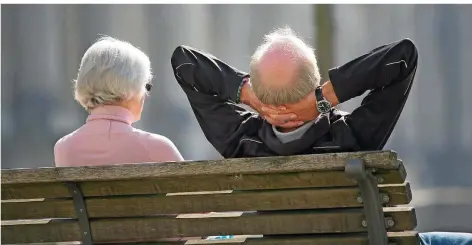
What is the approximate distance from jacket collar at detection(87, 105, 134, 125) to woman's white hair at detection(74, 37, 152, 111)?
0.07 ft

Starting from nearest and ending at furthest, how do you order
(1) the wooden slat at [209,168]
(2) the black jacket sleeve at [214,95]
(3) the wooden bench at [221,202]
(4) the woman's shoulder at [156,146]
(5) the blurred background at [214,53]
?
(1) the wooden slat at [209,168] → (3) the wooden bench at [221,202] → (2) the black jacket sleeve at [214,95] → (4) the woman's shoulder at [156,146] → (5) the blurred background at [214,53]

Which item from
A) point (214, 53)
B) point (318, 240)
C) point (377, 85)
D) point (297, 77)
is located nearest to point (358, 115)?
point (377, 85)

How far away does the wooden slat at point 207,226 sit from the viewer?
3.17m

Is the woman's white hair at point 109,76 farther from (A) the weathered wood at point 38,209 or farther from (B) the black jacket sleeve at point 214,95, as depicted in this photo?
(A) the weathered wood at point 38,209

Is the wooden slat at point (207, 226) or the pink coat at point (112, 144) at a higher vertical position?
the pink coat at point (112, 144)

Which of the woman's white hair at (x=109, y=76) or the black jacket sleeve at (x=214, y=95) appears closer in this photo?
the black jacket sleeve at (x=214, y=95)

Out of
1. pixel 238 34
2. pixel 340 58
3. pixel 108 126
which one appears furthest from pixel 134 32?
pixel 108 126

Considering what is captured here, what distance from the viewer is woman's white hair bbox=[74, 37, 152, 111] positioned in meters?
4.00

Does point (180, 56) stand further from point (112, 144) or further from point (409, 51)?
point (409, 51)

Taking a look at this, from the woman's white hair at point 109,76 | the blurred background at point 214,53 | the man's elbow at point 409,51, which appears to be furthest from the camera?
the blurred background at point 214,53

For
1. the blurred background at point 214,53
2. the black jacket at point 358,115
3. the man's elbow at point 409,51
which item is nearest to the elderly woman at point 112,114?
the black jacket at point 358,115

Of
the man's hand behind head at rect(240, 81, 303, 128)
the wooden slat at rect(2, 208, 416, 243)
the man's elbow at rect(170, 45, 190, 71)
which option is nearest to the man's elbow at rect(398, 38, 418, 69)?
the man's hand behind head at rect(240, 81, 303, 128)

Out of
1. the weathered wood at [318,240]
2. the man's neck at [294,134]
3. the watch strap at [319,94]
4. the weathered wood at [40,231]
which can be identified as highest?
the watch strap at [319,94]

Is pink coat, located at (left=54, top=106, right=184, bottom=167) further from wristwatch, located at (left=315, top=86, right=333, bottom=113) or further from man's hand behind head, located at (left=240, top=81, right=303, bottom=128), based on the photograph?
wristwatch, located at (left=315, top=86, right=333, bottom=113)
